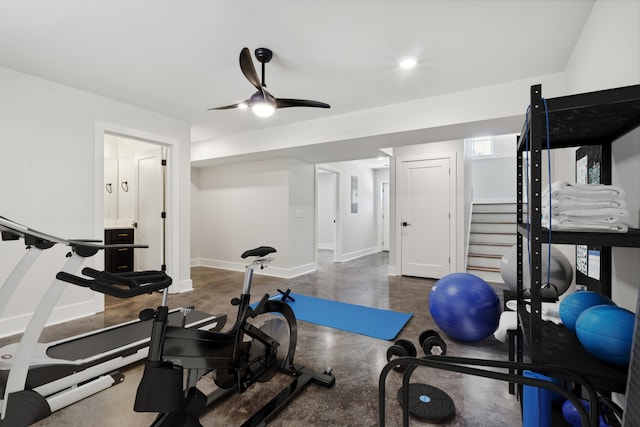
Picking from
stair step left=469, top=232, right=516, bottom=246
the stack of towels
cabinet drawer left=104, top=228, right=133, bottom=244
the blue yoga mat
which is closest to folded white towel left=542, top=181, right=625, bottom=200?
the stack of towels

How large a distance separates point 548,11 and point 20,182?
479cm

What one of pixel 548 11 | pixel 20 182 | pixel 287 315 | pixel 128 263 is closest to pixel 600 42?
pixel 548 11

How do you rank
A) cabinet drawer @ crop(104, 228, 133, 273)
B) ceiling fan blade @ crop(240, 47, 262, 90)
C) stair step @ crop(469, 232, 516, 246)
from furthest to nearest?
stair step @ crop(469, 232, 516, 246)
cabinet drawer @ crop(104, 228, 133, 273)
ceiling fan blade @ crop(240, 47, 262, 90)

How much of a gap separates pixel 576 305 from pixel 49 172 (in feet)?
14.5

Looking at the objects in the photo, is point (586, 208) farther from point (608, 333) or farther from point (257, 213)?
point (257, 213)

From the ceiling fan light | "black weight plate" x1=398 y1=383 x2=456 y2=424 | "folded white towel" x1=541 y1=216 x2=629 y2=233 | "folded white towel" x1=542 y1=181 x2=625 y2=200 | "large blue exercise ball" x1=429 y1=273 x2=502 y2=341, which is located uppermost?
the ceiling fan light

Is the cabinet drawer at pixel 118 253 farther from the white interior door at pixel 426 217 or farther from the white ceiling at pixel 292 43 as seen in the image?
the white interior door at pixel 426 217

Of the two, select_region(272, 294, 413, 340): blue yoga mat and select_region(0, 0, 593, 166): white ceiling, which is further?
select_region(272, 294, 413, 340): blue yoga mat

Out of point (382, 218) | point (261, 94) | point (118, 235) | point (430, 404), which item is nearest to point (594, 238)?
point (430, 404)

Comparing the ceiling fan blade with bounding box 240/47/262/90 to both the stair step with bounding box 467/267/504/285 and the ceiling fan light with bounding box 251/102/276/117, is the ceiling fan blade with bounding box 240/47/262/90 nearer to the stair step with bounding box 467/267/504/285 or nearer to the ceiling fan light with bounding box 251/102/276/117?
the ceiling fan light with bounding box 251/102/276/117

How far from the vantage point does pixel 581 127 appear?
4.38ft

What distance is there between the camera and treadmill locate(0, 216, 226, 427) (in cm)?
129

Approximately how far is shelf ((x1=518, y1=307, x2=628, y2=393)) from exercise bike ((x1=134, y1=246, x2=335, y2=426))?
131cm

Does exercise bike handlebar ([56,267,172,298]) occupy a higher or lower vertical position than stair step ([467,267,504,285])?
higher
